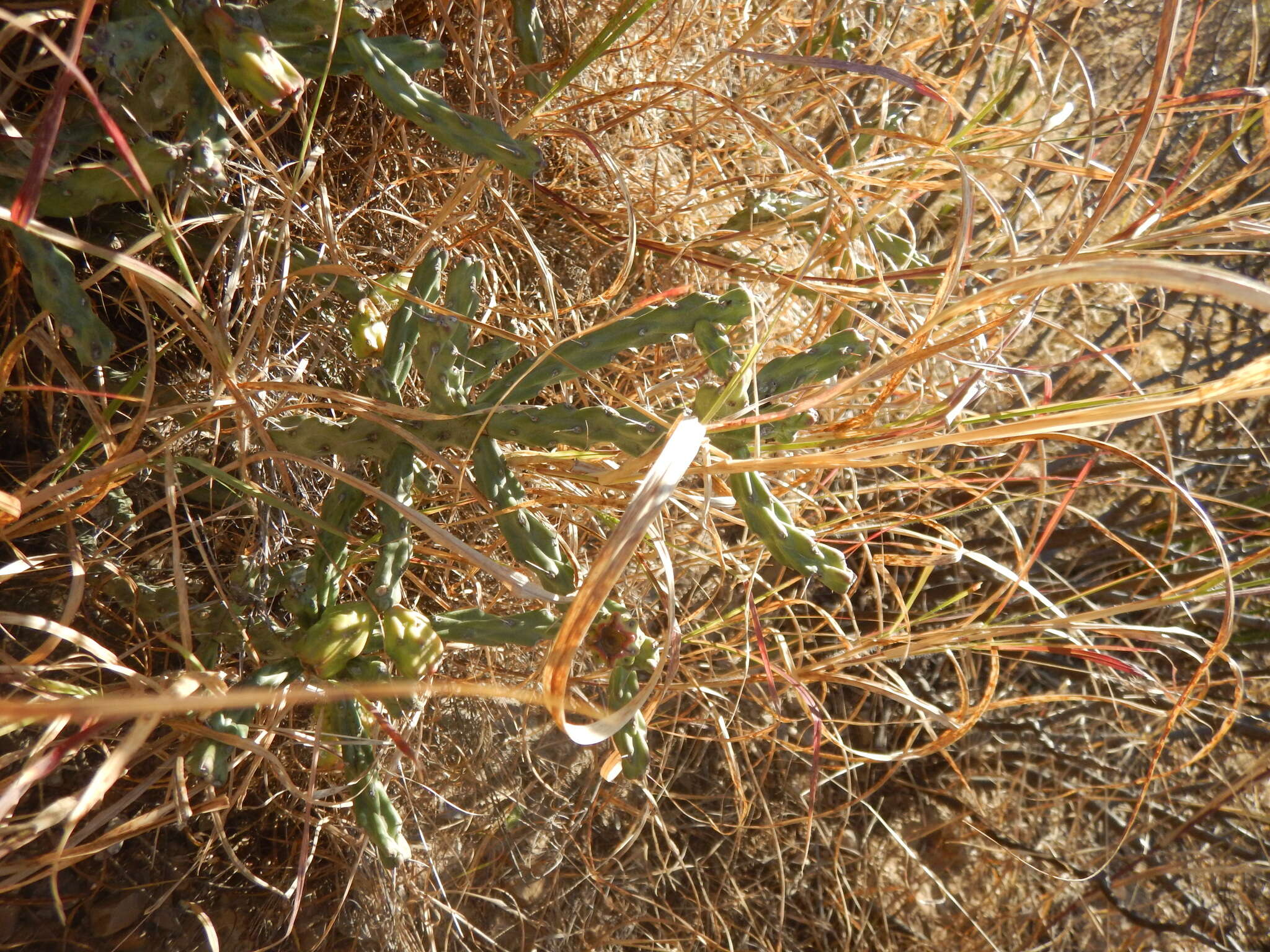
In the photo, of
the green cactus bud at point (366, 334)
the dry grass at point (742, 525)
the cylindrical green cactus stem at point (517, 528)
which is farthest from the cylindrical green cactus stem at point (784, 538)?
the green cactus bud at point (366, 334)

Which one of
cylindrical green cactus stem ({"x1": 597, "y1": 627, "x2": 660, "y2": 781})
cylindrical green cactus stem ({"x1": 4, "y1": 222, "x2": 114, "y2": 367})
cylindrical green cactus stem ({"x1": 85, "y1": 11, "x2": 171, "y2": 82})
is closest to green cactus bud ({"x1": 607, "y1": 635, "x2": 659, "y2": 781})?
cylindrical green cactus stem ({"x1": 597, "y1": 627, "x2": 660, "y2": 781})

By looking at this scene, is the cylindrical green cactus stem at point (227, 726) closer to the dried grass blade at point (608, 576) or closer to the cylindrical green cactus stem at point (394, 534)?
the cylindrical green cactus stem at point (394, 534)

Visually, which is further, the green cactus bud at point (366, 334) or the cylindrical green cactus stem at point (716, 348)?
the green cactus bud at point (366, 334)

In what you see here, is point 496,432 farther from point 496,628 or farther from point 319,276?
point 319,276

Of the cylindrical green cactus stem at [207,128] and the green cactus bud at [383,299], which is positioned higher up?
the cylindrical green cactus stem at [207,128]

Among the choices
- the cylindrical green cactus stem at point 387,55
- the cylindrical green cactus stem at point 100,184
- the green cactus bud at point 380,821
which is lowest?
the green cactus bud at point 380,821

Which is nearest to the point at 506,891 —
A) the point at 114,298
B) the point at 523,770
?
the point at 523,770

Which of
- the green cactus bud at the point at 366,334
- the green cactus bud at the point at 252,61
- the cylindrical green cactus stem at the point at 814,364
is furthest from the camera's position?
the green cactus bud at the point at 366,334
